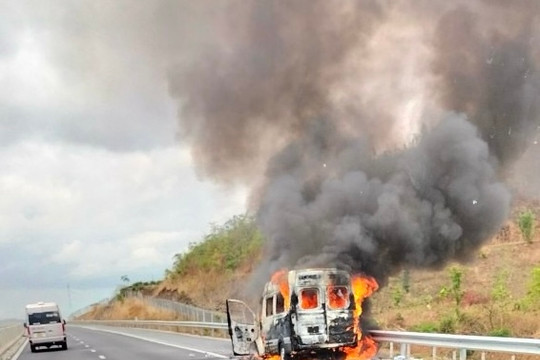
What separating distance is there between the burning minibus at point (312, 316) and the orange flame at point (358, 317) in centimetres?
3

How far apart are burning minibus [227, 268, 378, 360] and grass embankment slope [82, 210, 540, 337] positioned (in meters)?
7.60

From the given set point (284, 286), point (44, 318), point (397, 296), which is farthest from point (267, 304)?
point (44, 318)

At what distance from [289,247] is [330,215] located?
147 centimetres

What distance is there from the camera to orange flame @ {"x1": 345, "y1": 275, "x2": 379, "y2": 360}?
1705 cm

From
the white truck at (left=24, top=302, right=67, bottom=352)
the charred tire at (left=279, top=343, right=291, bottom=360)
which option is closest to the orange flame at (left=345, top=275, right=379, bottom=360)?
the charred tire at (left=279, top=343, right=291, bottom=360)

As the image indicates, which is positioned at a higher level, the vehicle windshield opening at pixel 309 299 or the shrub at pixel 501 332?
the vehicle windshield opening at pixel 309 299

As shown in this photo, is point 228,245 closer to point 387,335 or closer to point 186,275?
point 186,275

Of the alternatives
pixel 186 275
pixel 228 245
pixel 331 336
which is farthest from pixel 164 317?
pixel 331 336

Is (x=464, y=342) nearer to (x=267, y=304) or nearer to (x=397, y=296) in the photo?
(x=267, y=304)

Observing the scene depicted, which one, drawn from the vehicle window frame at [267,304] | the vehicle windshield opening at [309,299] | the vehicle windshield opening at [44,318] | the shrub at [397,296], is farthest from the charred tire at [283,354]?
the vehicle windshield opening at [44,318]

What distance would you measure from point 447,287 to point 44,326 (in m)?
19.2

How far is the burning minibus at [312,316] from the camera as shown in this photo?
1622 centimetres

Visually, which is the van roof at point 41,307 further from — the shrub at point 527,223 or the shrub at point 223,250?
the shrub at point 527,223

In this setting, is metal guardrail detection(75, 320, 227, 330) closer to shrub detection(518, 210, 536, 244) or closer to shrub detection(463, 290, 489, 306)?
shrub detection(463, 290, 489, 306)
